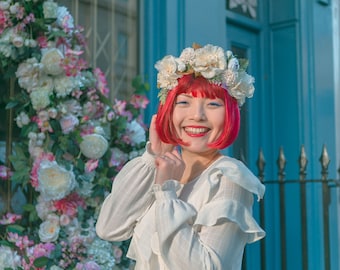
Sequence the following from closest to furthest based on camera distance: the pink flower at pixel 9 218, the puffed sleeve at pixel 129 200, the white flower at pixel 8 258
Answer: the puffed sleeve at pixel 129 200 < the white flower at pixel 8 258 < the pink flower at pixel 9 218

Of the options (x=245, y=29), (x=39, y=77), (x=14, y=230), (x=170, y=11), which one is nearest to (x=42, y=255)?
(x=14, y=230)

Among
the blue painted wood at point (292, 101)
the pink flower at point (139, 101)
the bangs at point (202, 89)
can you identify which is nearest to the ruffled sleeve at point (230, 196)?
the bangs at point (202, 89)

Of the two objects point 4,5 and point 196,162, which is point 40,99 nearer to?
point 4,5

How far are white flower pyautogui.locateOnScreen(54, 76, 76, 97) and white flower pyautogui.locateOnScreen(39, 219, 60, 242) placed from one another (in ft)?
1.97

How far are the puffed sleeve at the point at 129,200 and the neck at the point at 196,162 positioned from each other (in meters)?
0.11

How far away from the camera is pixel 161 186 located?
191cm

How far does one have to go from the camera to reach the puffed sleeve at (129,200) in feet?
6.86

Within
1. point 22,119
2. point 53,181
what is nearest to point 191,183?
point 53,181

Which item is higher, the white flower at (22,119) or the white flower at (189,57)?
the white flower at (189,57)

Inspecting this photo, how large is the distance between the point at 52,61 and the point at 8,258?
93 centimetres

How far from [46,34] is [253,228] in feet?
5.37

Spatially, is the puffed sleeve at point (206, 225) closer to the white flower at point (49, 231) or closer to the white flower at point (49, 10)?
the white flower at point (49, 231)

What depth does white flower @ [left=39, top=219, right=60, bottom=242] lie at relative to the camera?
2.97 meters

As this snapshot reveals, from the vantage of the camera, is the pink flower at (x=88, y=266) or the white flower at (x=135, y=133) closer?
the pink flower at (x=88, y=266)
